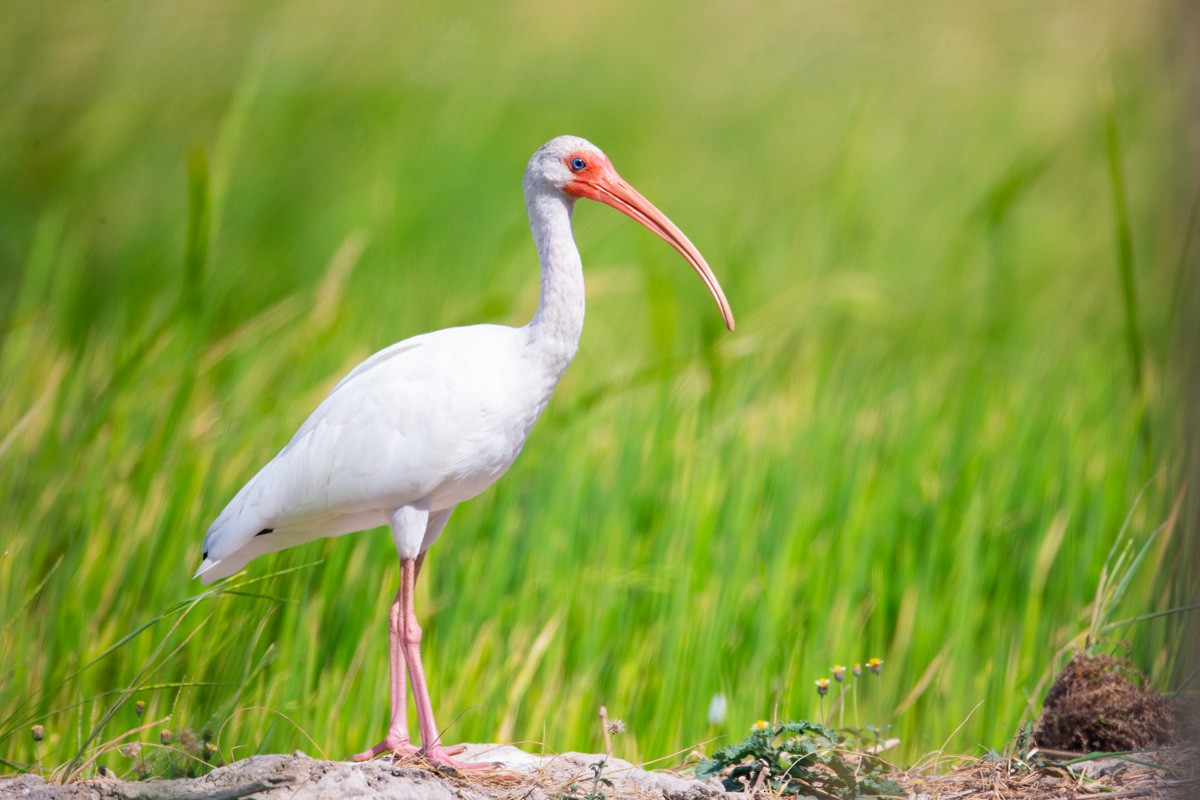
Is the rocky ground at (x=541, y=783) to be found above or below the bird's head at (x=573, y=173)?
below

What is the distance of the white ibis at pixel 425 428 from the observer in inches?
174

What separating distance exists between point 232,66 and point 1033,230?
6.59 meters

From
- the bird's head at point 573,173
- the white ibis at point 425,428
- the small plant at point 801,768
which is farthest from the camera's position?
the bird's head at point 573,173

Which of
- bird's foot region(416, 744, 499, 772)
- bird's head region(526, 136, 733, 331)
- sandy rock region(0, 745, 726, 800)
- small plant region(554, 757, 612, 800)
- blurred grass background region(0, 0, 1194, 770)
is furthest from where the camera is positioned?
blurred grass background region(0, 0, 1194, 770)

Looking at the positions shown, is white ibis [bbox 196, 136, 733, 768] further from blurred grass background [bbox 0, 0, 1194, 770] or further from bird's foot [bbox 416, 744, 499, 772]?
blurred grass background [bbox 0, 0, 1194, 770]

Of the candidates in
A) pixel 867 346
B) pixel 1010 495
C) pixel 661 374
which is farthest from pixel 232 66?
pixel 1010 495

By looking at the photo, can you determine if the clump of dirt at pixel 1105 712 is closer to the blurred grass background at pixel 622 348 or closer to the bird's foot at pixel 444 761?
the blurred grass background at pixel 622 348

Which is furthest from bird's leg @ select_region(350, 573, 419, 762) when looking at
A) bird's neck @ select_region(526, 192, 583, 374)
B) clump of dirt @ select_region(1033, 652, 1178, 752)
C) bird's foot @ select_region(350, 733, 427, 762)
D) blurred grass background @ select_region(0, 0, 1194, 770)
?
clump of dirt @ select_region(1033, 652, 1178, 752)

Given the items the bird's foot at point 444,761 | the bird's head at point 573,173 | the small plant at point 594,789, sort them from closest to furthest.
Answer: the small plant at point 594,789 < the bird's foot at point 444,761 < the bird's head at point 573,173

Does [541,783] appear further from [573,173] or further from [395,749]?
[573,173]

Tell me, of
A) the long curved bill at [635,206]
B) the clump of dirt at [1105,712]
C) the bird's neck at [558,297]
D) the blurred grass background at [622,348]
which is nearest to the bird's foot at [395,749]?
the blurred grass background at [622,348]

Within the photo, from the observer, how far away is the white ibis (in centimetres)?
443

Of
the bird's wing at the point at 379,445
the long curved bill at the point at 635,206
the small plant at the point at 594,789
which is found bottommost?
the small plant at the point at 594,789

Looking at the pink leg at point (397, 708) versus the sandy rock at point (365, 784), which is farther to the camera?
the pink leg at point (397, 708)
